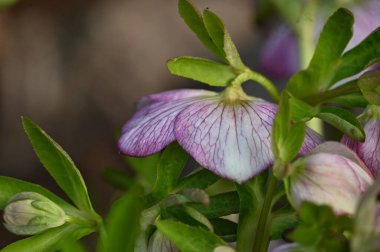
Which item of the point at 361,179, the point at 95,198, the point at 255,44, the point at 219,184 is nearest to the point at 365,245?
the point at 361,179

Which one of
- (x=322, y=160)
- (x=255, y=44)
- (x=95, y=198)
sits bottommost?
(x=95, y=198)

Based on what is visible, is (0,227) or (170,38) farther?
(170,38)

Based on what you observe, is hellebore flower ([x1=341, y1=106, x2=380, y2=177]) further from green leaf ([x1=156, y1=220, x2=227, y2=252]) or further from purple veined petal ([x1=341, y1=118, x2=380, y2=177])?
green leaf ([x1=156, y1=220, x2=227, y2=252])

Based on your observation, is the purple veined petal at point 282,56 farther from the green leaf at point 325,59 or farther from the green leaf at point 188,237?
the green leaf at point 188,237

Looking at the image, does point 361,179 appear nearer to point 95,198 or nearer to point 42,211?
point 42,211

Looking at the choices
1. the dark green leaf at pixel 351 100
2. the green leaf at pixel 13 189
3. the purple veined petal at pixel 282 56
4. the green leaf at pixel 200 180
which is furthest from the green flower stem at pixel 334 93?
the purple veined petal at pixel 282 56

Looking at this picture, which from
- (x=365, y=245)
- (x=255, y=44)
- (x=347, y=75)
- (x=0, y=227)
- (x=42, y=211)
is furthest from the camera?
(x=255, y=44)

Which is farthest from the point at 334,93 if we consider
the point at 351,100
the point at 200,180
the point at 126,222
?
the point at 126,222
